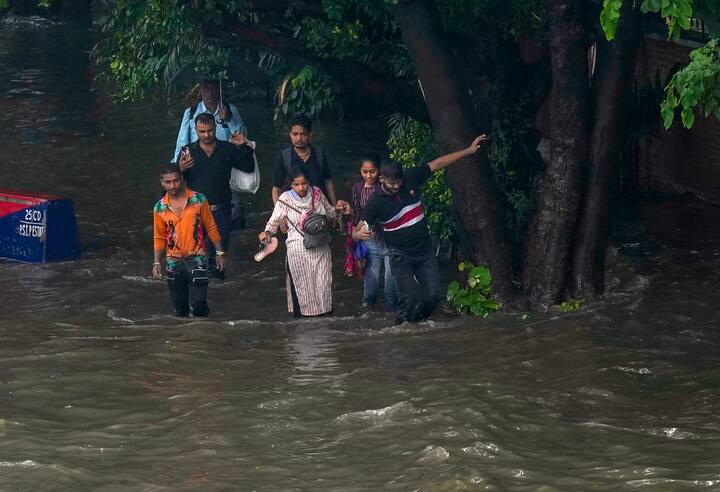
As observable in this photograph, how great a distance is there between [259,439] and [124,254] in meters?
7.28

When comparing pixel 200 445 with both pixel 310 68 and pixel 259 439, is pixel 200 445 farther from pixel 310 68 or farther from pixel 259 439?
pixel 310 68

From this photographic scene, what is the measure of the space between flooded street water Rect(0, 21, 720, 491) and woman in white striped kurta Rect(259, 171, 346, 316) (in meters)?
0.29

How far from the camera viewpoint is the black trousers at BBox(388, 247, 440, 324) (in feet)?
40.1

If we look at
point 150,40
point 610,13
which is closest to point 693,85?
point 610,13

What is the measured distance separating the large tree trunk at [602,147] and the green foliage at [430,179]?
1.99 metres

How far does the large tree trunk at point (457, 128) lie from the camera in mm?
12352

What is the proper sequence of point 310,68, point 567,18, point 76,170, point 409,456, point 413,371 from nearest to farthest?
point 409,456
point 413,371
point 567,18
point 310,68
point 76,170

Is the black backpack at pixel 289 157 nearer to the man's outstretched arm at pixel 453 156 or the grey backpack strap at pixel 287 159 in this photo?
the grey backpack strap at pixel 287 159

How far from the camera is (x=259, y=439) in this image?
30.6ft

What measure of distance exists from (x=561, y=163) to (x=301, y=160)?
2292 millimetres

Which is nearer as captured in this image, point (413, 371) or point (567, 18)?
point (413, 371)

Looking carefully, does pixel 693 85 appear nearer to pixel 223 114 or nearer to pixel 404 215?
pixel 404 215

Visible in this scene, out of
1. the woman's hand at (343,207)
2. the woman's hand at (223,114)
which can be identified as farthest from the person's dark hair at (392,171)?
the woman's hand at (223,114)

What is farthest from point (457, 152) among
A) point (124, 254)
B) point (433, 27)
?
point (124, 254)
